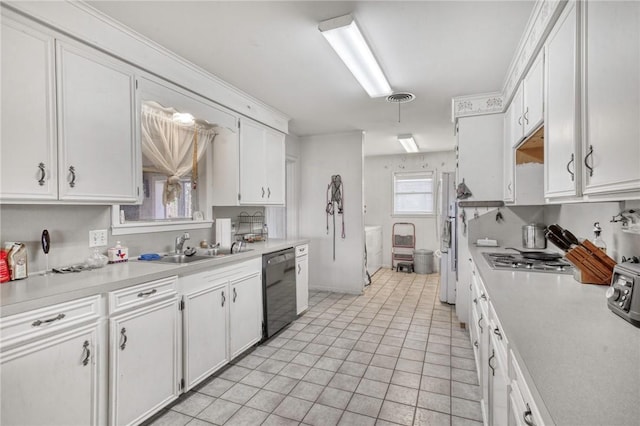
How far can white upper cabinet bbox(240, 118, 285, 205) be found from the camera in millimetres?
3361

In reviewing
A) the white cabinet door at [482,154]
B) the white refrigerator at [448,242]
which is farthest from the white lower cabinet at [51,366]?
the white refrigerator at [448,242]

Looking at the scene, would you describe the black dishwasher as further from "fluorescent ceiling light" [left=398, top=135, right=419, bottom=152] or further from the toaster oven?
"fluorescent ceiling light" [left=398, top=135, right=419, bottom=152]

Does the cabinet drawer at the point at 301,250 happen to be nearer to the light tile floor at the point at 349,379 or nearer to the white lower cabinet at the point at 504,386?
the light tile floor at the point at 349,379

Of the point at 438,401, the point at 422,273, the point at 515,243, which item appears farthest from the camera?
the point at 422,273

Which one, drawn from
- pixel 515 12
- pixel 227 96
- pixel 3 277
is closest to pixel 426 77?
pixel 515 12

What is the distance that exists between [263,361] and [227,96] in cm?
251

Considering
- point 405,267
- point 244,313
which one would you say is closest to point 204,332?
point 244,313

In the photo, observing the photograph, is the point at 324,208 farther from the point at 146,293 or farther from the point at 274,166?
the point at 146,293

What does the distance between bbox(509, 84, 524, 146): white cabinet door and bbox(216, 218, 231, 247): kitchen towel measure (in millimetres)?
2686

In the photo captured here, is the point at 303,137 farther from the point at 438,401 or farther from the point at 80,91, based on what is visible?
the point at 438,401

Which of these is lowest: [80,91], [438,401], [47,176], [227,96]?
[438,401]

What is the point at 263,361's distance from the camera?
2.77 m

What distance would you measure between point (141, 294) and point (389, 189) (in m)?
6.05

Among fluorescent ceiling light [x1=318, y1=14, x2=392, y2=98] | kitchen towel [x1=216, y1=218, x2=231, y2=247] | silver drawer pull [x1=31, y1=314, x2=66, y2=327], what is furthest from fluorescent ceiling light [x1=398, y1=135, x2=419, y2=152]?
silver drawer pull [x1=31, y1=314, x2=66, y2=327]
